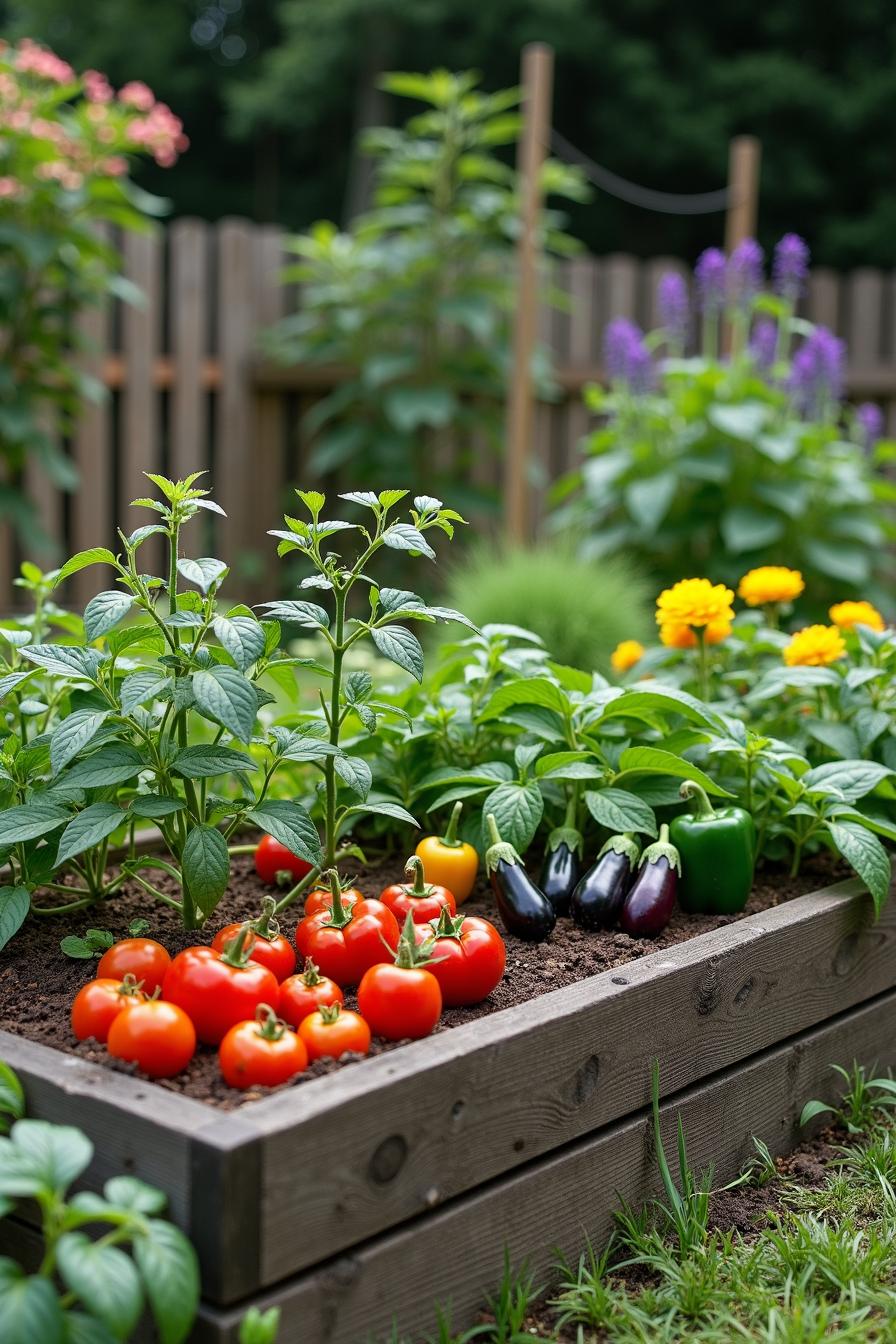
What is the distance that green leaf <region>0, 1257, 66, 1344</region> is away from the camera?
105cm

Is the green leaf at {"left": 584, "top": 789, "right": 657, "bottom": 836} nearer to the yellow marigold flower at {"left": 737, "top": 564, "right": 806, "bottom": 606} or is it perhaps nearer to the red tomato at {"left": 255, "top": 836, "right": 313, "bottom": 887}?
the red tomato at {"left": 255, "top": 836, "right": 313, "bottom": 887}

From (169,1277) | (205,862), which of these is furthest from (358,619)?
(169,1277)

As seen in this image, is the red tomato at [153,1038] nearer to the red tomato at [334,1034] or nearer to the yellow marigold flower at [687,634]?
the red tomato at [334,1034]

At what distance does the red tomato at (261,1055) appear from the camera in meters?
1.34

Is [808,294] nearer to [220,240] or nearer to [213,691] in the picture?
[220,240]

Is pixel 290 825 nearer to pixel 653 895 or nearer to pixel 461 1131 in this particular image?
pixel 461 1131

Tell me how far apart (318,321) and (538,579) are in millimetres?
2952

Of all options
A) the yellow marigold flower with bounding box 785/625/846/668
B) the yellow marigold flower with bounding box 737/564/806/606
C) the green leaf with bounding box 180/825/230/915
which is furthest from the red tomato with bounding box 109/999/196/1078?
the yellow marigold flower with bounding box 737/564/806/606

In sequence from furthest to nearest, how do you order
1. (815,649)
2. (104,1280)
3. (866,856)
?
(815,649), (866,856), (104,1280)

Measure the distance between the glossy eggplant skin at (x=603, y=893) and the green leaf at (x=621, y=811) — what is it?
0.04m

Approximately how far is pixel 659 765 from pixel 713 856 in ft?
0.51

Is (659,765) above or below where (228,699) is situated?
below

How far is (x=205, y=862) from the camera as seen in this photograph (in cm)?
161

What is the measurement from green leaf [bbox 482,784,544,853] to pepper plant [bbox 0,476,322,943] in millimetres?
344
